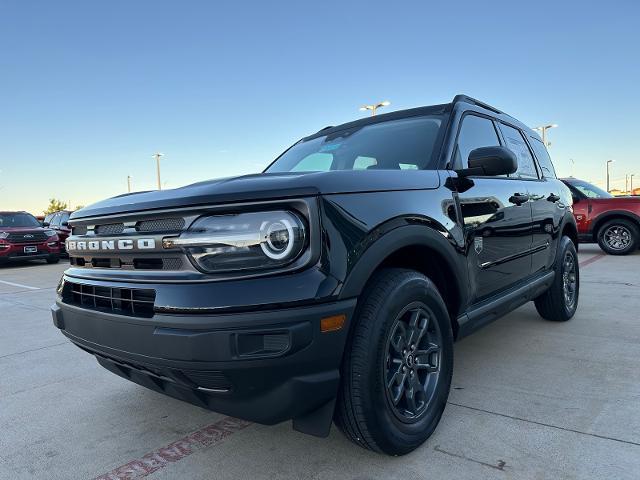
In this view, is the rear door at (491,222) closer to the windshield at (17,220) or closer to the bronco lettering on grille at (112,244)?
the bronco lettering on grille at (112,244)

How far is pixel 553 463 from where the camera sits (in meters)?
2.07

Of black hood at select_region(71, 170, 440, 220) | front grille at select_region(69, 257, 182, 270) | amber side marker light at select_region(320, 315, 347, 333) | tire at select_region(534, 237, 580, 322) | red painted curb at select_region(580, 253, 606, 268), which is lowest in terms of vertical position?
red painted curb at select_region(580, 253, 606, 268)

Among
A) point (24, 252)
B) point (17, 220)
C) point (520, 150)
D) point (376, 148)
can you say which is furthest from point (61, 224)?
point (520, 150)

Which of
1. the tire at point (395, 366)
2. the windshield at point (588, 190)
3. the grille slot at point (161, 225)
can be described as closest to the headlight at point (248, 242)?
the grille slot at point (161, 225)

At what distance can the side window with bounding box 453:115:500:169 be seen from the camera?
2933 millimetres

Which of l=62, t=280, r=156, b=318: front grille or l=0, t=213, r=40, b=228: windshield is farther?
l=0, t=213, r=40, b=228: windshield

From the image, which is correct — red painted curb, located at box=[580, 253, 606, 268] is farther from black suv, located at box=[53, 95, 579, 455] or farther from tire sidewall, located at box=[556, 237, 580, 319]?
black suv, located at box=[53, 95, 579, 455]

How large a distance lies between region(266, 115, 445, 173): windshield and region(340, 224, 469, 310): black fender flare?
52cm

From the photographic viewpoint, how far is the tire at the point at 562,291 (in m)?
4.32

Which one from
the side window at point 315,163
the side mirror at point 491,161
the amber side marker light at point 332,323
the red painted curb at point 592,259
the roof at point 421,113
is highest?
the roof at point 421,113

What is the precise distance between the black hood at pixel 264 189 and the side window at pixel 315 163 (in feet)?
3.55

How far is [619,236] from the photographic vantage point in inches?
398

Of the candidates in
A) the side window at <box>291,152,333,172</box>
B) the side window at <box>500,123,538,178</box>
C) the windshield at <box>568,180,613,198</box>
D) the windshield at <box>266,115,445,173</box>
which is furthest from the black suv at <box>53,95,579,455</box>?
the windshield at <box>568,180,613,198</box>

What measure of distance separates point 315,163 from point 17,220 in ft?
44.4
